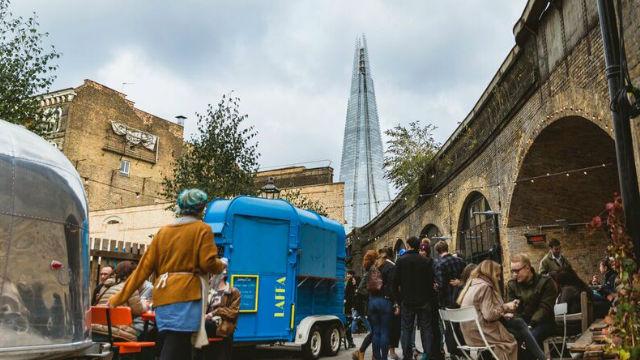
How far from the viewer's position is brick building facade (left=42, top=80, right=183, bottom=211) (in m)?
32.3

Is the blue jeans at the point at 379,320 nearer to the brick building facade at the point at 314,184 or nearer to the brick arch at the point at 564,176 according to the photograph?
the brick arch at the point at 564,176

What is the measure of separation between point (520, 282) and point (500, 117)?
6.38 m

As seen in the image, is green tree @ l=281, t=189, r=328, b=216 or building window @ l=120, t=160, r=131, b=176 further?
building window @ l=120, t=160, r=131, b=176

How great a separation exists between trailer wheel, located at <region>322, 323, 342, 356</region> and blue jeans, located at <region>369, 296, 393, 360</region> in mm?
2361

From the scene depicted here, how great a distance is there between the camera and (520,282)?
6410 mm

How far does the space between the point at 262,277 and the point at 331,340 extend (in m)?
2.39

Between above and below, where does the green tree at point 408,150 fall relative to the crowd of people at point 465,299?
above

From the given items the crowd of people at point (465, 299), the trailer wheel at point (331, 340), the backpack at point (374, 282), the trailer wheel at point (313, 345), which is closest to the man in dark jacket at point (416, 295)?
the crowd of people at point (465, 299)

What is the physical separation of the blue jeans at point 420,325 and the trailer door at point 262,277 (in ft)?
7.12

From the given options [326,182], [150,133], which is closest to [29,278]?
[150,133]

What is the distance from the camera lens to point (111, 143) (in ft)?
112

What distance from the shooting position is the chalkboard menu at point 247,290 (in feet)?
26.8

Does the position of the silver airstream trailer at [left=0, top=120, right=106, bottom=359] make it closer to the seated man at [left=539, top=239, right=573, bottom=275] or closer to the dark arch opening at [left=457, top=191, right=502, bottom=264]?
the seated man at [left=539, top=239, right=573, bottom=275]

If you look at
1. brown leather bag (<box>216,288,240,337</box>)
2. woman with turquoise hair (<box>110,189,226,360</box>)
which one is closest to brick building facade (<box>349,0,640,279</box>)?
brown leather bag (<box>216,288,240,337</box>)
